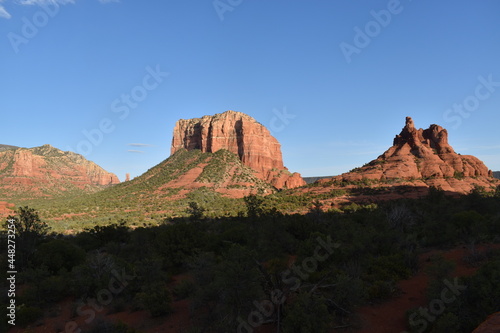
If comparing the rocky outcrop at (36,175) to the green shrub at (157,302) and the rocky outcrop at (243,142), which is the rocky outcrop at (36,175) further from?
the green shrub at (157,302)

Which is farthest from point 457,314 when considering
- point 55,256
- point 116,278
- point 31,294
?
point 55,256

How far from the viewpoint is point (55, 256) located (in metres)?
20.5

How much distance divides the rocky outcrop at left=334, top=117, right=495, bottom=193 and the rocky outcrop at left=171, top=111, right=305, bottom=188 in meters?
31.8

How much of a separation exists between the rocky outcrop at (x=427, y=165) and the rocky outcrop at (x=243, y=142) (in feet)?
104

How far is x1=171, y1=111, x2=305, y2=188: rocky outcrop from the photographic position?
103250mm

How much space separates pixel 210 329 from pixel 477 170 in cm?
8592

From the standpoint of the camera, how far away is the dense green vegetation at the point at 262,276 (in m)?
9.68

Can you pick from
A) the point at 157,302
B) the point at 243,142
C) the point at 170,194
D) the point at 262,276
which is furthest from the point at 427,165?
the point at 157,302

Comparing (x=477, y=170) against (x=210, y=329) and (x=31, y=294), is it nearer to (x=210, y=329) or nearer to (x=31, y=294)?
(x=210, y=329)

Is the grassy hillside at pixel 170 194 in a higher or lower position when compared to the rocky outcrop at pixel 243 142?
lower

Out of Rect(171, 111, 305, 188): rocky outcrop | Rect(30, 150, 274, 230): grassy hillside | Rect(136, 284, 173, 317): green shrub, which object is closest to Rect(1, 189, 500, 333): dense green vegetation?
Rect(136, 284, 173, 317): green shrub

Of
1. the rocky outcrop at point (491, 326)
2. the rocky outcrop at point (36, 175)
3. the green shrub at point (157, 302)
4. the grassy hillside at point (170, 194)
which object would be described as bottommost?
the green shrub at point (157, 302)

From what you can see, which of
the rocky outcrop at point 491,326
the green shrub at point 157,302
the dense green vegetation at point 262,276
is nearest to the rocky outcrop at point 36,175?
the dense green vegetation at point 262,276

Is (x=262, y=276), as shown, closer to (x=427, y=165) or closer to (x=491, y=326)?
(x=491, y=326)
